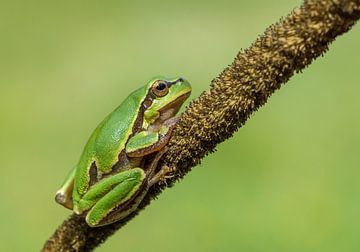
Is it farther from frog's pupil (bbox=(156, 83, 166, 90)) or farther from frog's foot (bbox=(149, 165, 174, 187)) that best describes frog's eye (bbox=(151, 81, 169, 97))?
frog's foot (bbox=(149, 165, 174, 187))

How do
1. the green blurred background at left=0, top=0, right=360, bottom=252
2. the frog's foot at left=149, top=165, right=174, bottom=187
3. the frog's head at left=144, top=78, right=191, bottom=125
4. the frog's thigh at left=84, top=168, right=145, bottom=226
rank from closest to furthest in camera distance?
the frog's foot at left=149, top=165, right=174, bottom=187, the frog's thigh at left=84, top=168, right=145, bottom=226, the frog's head at left=144, top=78, right=191, bottom=125, the green blurred background at left=0, top=0, right=360, bottom=252

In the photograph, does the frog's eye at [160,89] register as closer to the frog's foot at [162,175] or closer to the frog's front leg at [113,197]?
the frog's front leg at [113,197]

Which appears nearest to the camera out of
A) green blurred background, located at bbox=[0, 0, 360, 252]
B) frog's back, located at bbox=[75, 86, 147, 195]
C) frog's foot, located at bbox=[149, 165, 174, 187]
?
frog's foot, located at bbox=[149, 165, 174, 187]

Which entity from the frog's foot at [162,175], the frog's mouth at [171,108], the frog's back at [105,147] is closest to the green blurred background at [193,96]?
the frog's mouth at [171,108]

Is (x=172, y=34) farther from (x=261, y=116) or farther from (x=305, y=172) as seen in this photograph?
(x=305, y=172)

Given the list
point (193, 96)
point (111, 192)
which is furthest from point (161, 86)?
point (193, 96)

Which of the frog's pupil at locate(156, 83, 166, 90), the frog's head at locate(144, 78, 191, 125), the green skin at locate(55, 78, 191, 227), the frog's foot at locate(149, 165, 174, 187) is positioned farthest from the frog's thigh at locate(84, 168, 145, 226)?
the frog's pupil at locate(156, 83, 166, 90)

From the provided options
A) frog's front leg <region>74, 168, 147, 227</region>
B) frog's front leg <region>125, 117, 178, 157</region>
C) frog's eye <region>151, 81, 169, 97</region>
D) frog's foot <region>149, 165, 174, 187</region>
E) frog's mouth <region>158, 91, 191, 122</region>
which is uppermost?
frog's eye <region>151, 81, 169, 97</region>

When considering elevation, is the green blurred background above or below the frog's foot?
above
